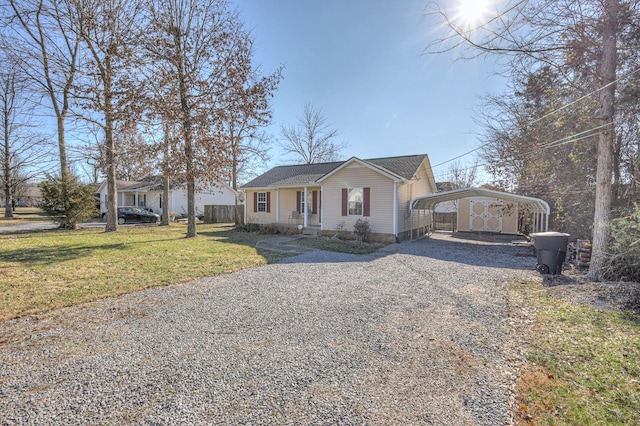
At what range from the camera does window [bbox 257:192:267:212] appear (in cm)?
1887

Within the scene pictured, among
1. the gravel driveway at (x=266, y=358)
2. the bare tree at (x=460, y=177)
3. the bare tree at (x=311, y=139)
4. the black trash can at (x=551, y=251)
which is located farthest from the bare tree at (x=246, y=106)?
the bare tree at (x=460, y=177)

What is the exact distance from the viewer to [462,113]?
546 inches

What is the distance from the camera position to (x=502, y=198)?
13352mm

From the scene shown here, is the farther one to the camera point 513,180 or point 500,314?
point 513,180

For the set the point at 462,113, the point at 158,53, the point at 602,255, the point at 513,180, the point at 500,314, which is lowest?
the point at 500,314

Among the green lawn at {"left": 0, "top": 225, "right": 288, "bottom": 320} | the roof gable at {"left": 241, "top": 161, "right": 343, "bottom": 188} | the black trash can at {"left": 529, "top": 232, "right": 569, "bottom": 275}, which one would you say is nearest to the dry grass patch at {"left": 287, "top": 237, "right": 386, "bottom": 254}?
the green lawn at {"left": 0, "top": 225, "right": 288, "bottom": 320}

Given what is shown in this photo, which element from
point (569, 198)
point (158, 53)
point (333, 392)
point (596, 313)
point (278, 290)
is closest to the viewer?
point (333, 392)

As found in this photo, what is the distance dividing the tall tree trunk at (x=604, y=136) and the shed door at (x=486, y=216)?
11412mm

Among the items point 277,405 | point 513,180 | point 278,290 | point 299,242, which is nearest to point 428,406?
point 277,405

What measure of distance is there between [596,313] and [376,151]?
82.8ft

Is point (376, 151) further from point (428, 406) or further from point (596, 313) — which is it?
point (428, 406)

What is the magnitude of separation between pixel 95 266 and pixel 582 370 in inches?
385

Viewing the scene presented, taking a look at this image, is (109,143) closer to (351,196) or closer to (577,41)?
(351,196)

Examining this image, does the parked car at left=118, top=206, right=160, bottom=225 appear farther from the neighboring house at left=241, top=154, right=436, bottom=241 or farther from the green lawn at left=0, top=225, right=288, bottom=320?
the green lawn at left=0, top=225, right=288, bottom=320
